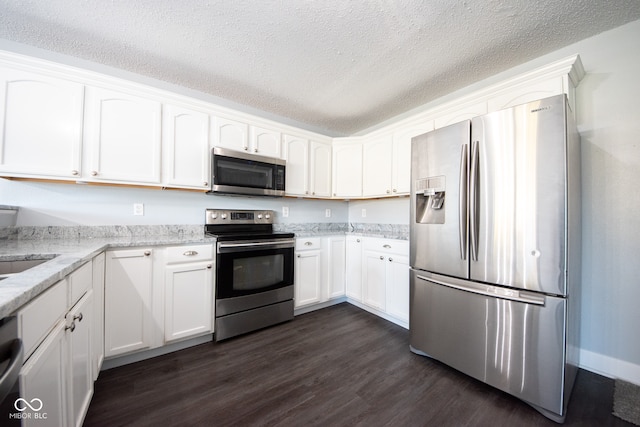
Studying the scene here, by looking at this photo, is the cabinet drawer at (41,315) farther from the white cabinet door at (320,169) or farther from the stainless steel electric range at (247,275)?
the white cabinet door at (320,169)

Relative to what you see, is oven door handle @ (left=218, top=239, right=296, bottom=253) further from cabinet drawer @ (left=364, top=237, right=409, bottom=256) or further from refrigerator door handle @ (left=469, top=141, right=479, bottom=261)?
refrigerator door handle @ (left=469, top=141, right=479, bottom=261)

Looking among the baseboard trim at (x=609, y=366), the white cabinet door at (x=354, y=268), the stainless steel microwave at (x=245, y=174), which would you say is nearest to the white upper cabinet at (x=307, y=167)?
the stainless steel microwave at (x=245, y=174)

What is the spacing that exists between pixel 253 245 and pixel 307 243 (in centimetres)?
69

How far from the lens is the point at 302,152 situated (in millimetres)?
3096

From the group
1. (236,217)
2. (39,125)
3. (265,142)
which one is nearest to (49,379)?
(39,125)

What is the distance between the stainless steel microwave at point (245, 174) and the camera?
7.91 feet

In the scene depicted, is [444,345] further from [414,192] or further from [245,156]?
[245,156]

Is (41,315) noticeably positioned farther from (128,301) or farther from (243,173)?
(243,173)

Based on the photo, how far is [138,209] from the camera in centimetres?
230

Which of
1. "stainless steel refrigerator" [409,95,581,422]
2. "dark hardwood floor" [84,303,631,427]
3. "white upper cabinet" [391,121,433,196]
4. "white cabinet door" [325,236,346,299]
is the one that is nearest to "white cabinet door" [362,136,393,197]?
Result: "white upper cabinet" [391,121,433,196]

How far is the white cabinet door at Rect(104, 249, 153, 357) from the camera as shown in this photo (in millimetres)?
1751

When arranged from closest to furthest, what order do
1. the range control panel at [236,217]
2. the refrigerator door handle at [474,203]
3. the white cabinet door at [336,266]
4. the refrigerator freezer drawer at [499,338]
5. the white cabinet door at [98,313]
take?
1. the refrigerator freezer drawer at [499,338]
2. the white cabinet door at [98,313]
3. the refrigerator door handle at [474,203]
4. the range control panel at [236,217]
5. the white cabinet door at [336,266]

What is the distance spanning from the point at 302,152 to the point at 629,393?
3376 millimetres

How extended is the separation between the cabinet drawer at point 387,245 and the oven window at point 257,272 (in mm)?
1049
